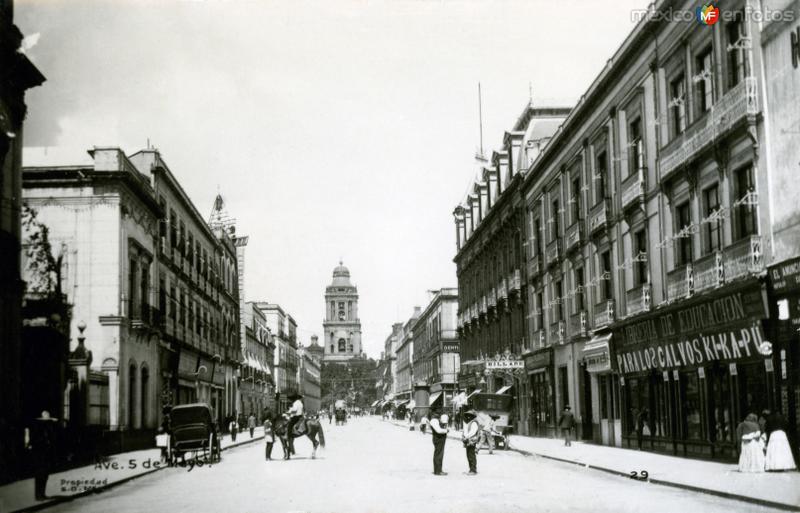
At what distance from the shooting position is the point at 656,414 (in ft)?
81.3

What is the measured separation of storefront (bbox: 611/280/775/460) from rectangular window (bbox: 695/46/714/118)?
13.8ft

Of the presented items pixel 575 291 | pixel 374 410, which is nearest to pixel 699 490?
pixel 575 291

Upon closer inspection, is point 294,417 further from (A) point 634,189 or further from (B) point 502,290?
(B) point 502,290

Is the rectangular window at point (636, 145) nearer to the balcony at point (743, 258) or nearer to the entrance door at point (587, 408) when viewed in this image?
the balcony at point (743, 258)

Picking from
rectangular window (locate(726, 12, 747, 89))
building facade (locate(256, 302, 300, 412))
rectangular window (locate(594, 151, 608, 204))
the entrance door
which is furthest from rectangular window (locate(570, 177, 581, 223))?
building facade (locate(256, 302, 300, 412))

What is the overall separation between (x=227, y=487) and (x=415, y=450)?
52.1ft

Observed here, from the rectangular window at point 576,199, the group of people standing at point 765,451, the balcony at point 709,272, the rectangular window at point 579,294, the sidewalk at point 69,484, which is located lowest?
the sidewalk at point 69,484

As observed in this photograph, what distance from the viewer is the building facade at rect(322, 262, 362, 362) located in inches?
7510

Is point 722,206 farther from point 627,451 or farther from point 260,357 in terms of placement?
point 260,357

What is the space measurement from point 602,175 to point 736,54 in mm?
7613

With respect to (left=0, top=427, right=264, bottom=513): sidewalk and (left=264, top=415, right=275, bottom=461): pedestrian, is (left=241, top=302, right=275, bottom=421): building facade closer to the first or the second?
(left=264, top=415, right=275, bottom=461): pedestrian

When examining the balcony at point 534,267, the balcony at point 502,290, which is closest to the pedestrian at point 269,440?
the balcony at point 534,267

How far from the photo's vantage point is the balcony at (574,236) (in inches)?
1324

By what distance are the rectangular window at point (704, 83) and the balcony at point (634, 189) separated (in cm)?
286
